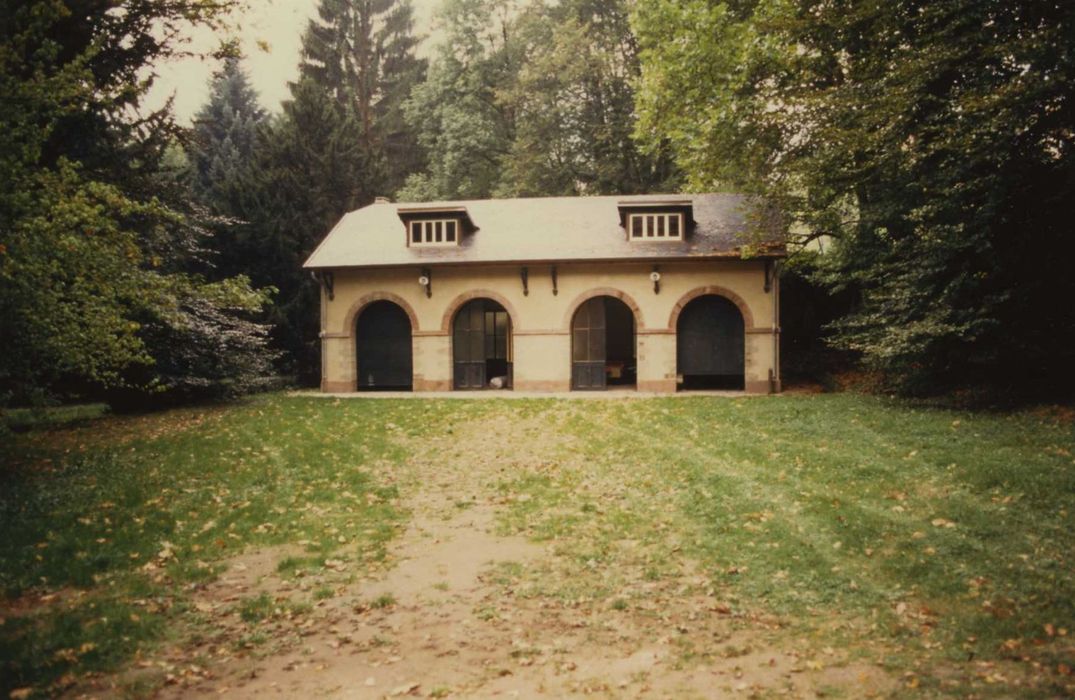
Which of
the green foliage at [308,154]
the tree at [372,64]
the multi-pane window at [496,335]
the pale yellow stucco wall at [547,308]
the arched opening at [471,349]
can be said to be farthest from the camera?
the tree at [372,64]

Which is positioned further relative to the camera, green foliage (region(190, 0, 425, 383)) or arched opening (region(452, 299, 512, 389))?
green foliage (region(190, 0, 425, 383))

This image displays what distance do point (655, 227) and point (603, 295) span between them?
240 centimetres

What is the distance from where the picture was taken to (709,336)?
1956 cm

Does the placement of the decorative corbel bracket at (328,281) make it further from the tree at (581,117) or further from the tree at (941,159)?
the tree at (941,159)

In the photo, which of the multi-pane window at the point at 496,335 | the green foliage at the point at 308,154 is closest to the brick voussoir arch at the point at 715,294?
the multi-pane window at the point at 496,335

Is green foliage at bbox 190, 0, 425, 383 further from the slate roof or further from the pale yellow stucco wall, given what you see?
the slate roof

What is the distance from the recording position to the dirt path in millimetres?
4230

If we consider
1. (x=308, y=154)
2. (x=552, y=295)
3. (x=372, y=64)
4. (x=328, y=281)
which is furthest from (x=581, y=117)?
(x=372, y=64)

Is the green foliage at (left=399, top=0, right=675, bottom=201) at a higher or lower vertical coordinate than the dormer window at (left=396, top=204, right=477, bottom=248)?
higher

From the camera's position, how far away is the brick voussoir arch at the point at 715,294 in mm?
19000

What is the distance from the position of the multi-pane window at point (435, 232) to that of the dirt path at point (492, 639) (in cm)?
1458

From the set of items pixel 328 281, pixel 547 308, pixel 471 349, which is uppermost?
pixel 328 281

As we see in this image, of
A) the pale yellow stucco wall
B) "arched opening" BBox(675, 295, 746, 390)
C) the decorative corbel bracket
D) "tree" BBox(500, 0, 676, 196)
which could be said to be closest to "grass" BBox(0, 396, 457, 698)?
the pale yellow stucco wall

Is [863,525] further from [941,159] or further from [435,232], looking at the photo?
[435,232]
